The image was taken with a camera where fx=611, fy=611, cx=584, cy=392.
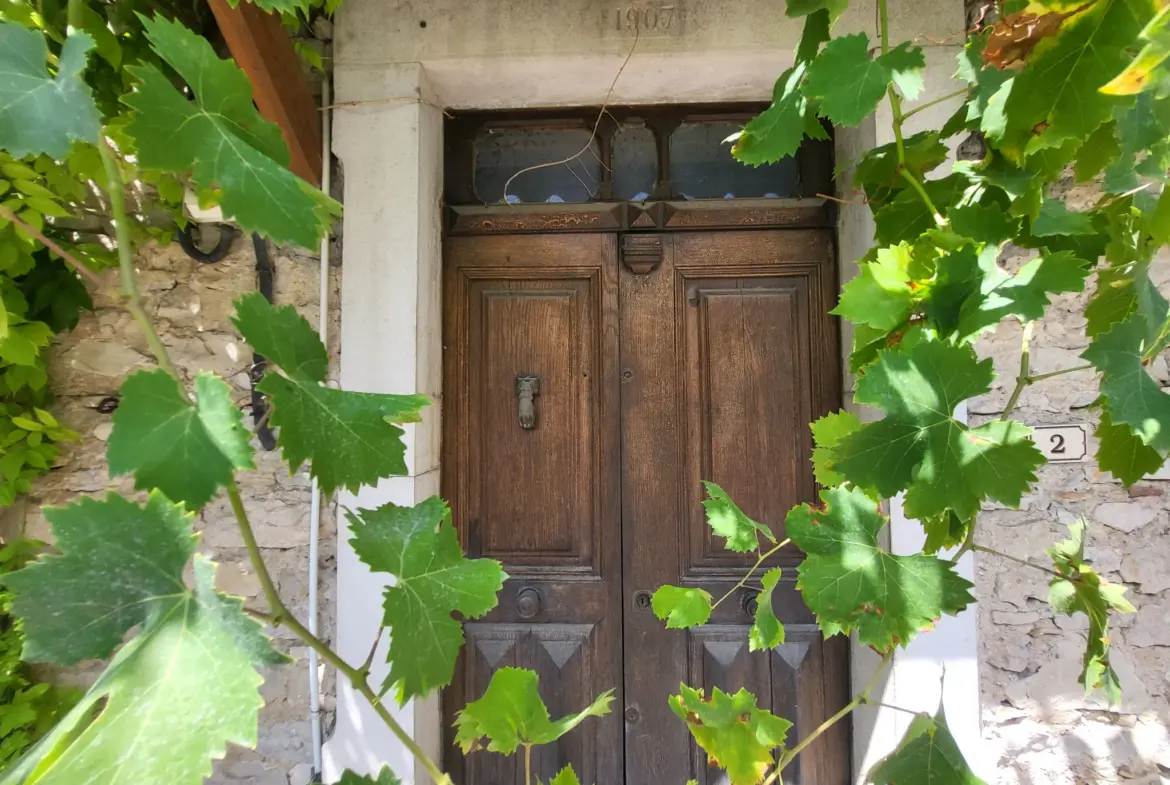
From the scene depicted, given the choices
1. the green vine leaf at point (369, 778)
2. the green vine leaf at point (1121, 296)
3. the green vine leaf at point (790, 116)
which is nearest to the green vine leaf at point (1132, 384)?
the green vine leaf at point (1121, 296)

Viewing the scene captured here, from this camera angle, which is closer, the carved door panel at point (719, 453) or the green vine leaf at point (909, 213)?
the green vine leaf at point (909, 213)

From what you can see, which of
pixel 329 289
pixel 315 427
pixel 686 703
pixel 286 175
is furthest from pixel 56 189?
pixel 686 703

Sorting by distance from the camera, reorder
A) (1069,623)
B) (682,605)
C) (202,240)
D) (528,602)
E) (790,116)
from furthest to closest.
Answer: (528,602), (202,240), (1069,623), (682,605), (790,116)

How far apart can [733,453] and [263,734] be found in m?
1.66

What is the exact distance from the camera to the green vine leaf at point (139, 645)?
40 cm

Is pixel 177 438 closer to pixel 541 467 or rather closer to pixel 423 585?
pixel 423 585

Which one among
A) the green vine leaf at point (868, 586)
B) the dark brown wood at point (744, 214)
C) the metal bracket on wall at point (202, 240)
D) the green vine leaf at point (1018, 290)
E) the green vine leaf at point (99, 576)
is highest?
the dark brown wood at point (744, 214)

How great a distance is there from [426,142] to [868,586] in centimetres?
175

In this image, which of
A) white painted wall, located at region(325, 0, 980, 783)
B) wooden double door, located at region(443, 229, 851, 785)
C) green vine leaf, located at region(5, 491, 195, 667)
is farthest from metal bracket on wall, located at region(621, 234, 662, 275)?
green vine leaf, located at region(5, 491, 195, 667)

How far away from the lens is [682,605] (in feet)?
3.13

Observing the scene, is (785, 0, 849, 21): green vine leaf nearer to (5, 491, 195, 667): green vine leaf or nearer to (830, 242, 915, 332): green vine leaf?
(830, 242, 915, 332): green vine leaf

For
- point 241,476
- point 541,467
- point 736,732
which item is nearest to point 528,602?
point 541,467

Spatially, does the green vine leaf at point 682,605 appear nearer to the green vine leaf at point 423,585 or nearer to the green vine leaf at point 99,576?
the green vine leaf at point 423,585

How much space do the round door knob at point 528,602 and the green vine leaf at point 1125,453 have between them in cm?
156
